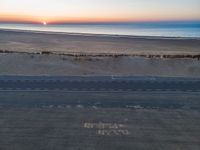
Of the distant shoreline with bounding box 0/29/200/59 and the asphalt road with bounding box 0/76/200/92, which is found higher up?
the asphalt road with bounding box 0/76/200/92

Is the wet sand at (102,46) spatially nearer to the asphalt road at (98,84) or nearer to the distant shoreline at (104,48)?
the distant shoreline at (104,48)

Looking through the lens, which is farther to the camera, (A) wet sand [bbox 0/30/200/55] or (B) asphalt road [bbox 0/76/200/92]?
(A) wet sand [bbox 0/30/200/55]

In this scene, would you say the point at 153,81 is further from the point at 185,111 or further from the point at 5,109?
the point at 5,109

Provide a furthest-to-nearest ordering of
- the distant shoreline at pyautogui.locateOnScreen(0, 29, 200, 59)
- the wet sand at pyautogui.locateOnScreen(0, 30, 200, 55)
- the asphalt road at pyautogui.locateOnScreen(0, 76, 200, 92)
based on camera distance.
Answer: the wet sand at pyautogui.locateOnScreen(0, 30, 200, 55), the distant shoreline at pyautogui.locateOnScreen(0, 29, 200, 59), the asphalt road at pyautogui.locateOnScreen(0, 76, 200, 92)

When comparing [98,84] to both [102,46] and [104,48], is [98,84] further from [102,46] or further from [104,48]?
[102,46]

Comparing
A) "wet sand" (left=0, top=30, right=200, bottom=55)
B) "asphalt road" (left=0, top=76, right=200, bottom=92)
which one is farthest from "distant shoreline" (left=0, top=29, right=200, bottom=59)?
"asphalt road" (left=0, top=76, right=200, bottom=92)

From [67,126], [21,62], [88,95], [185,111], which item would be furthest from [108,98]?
[21,62]

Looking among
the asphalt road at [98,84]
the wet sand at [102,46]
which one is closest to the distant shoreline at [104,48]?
A: the wet sand at [102,46]

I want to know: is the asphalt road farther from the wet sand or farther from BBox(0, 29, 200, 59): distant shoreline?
the wet sand

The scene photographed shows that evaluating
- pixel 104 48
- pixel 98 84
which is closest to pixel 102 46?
pixel 104 48
